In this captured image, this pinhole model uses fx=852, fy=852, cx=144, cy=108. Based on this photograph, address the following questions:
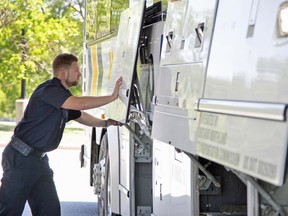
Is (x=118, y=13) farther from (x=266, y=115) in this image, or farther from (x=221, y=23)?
(x=266, y=115)

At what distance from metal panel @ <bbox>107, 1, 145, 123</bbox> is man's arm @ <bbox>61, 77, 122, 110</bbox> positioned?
7cm

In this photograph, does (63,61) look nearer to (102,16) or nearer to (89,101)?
(89,101)

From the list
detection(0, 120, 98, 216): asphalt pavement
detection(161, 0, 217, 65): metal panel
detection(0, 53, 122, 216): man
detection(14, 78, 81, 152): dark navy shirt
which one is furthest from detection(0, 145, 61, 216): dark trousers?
detection(0, 120, 98, 216): asphalt pavement

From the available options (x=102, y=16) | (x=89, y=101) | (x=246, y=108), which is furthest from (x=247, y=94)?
(x=102, y=16)

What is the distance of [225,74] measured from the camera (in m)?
4.05

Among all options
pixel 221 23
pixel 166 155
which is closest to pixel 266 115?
pixel 221 23

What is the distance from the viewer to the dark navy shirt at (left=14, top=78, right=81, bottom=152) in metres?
7.70

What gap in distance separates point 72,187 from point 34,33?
42.3 feet

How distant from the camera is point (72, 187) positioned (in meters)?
15.5

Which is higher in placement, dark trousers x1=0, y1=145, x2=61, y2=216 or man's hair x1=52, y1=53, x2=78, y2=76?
man's hair x1=52, y1=53, x2=78, y2=76

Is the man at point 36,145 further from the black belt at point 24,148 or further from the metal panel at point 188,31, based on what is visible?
the metal panel at point 188,31

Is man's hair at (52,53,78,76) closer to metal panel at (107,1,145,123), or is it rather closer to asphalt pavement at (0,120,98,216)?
metal panel at (107,1,145,123)

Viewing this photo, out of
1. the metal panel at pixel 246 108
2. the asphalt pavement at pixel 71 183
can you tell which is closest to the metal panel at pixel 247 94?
the metal panel at pixel 246 108

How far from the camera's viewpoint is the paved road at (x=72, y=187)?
506 inches
